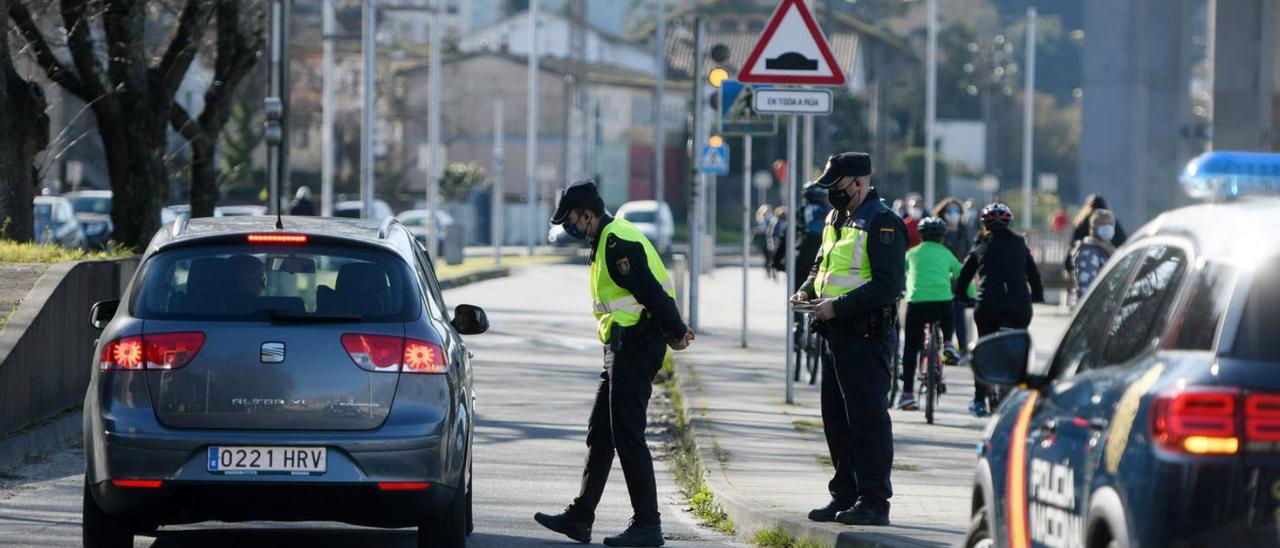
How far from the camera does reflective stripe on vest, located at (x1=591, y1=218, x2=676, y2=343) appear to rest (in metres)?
9.23

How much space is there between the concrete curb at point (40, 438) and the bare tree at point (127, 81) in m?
7.04

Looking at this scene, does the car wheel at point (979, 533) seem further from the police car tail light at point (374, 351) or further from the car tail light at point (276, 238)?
the car tail light at point (276, 238)

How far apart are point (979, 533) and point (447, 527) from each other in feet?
8.55

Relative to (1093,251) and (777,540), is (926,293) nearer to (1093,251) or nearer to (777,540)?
(1093,251)

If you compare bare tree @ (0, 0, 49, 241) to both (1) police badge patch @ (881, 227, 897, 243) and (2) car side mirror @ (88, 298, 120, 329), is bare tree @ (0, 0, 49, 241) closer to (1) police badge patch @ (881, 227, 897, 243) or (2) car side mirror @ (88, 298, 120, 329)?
(2) car side mirror @ (88, 298, 120, 329)

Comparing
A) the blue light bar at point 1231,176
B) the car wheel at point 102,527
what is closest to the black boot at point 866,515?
the car wheel at point 102,527

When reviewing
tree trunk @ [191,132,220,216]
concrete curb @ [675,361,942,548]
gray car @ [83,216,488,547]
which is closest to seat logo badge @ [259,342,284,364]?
gray car @ [83,216,488,547]

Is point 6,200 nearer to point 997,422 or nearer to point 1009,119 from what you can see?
point 997,422

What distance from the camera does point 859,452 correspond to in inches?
359

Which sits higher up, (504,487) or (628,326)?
(628,326)

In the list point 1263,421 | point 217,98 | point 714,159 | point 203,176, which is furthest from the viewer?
point 714,159

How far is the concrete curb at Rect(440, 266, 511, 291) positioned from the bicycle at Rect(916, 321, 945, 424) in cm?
2034

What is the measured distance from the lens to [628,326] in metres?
9.22

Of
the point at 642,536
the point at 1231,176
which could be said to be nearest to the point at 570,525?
the point at 642,536
